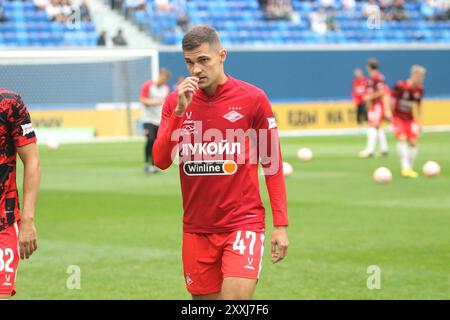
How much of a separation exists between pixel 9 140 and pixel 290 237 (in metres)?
7.65

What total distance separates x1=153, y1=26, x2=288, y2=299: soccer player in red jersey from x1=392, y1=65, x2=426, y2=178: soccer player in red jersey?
51.2 ft

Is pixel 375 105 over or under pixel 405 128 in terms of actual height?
under

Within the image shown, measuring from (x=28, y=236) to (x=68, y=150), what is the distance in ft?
86.4

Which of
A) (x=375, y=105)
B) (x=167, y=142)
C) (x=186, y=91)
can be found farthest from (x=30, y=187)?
(x=375, y=105)

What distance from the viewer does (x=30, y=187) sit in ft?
22.0

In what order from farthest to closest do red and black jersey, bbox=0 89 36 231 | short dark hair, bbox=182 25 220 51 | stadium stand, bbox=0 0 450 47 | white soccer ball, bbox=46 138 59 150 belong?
stadium stand, bbox=0 0 450 47, white soccer ball, bbox=46 138 59 150, short dark hair, bbox=182 25 220 51, red and black jersey, bbox=0 89 36 231

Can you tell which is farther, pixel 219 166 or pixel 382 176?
pixel 382 176

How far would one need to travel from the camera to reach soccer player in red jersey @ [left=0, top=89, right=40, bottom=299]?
21.8ft

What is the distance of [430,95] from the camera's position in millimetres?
47969

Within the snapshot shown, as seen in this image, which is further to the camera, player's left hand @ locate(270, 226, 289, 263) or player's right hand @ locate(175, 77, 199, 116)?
player's left hand @ locate(270, 226, 289, 263)

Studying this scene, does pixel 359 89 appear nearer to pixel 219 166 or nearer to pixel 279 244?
pixel 219 166

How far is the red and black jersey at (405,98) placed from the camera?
891 inches

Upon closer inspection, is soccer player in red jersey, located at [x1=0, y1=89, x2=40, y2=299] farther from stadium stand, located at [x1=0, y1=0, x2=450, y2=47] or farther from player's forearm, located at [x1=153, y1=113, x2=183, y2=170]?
stadium stand, located at [x1=0, y1=0, x2=450, y2=47]

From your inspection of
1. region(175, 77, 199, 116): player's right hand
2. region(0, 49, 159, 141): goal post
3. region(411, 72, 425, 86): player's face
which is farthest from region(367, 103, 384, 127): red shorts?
region(175, 77, 199, 116): player's right hand
